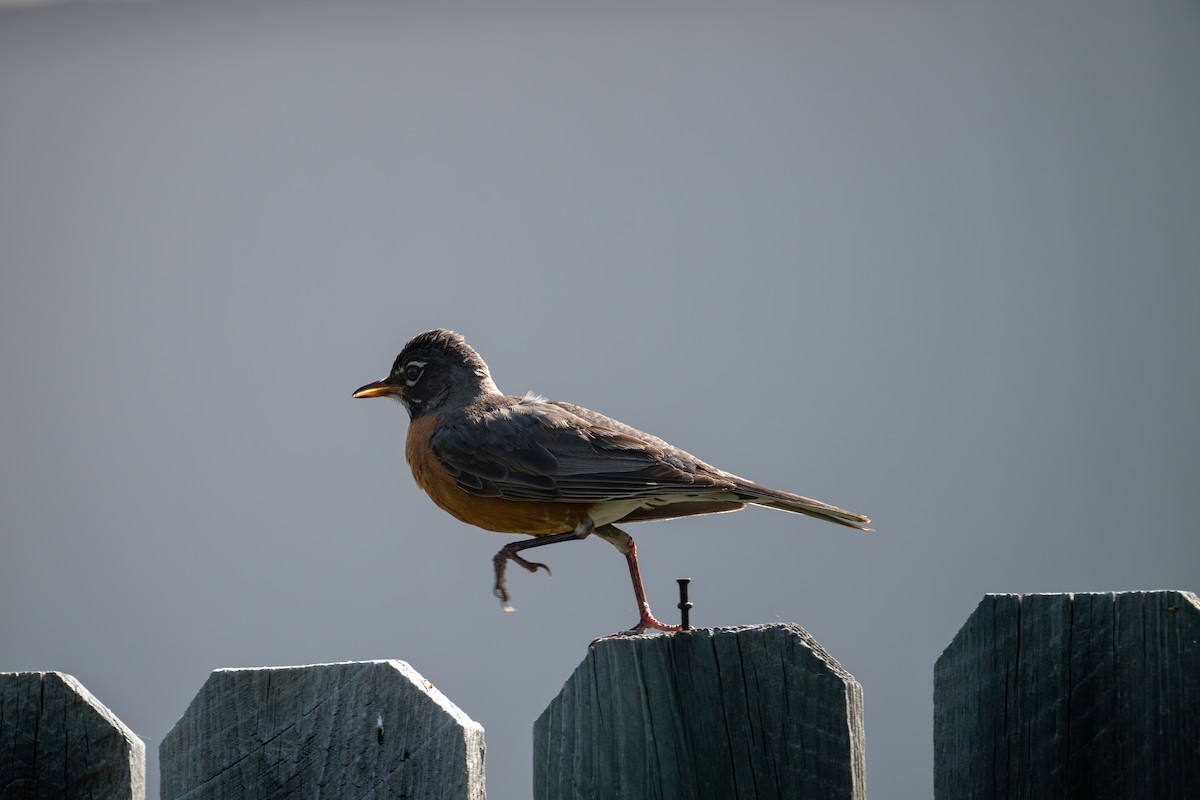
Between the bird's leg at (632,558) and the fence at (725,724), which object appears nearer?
the fence at (725,724)

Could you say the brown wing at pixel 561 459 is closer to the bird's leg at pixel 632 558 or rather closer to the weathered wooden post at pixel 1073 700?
the bird's leg at pixel 632 558

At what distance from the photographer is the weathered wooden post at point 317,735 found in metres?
2.28

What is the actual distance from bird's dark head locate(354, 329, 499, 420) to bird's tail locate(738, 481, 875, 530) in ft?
4.03

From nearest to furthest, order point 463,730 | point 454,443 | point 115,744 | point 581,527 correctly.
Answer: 1. point 463,730
2. point 115,744
3. point 581,527
4. point 454,443

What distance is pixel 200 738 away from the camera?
7.65 feet

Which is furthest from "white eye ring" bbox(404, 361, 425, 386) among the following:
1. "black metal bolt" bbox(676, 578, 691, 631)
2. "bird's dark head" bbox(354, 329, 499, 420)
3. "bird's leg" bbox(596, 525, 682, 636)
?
"black metal bolt" bbox(676, 578, 691, 631)

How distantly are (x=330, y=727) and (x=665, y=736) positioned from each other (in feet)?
2.04

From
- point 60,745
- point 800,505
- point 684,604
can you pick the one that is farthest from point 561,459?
point 60,745

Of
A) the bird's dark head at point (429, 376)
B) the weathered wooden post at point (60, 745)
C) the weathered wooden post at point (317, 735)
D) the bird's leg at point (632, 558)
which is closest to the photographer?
the weathered wooden post at point (317, 735)

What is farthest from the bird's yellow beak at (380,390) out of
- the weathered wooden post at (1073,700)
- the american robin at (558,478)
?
the weathered wooden post at (1073,700)

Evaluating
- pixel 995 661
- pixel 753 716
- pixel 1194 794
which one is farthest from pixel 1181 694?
pixel 753 716

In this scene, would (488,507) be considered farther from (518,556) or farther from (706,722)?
(706,722)

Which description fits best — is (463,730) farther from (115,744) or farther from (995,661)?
(995,661)

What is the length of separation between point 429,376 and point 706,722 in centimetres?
234
